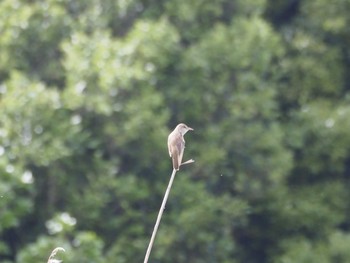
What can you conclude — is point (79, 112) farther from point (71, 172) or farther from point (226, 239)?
point (226, 239)

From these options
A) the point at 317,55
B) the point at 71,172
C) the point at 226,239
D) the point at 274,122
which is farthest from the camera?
the point at 317,55

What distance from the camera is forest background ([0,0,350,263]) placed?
28.0ft

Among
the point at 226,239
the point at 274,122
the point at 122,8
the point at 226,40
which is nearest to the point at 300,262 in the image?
the point at 226,239

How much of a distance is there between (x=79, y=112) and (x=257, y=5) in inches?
93.0

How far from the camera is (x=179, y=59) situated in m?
9.53

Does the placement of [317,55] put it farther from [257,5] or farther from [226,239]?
[226,239]

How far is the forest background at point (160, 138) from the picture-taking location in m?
8.53

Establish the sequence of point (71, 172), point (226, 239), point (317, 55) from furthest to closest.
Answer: point (317, 55) < point (226, 239) < point (71, 172)

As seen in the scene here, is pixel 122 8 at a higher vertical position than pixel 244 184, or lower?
higher

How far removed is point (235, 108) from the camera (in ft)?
32.0

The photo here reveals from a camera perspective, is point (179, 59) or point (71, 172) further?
point (179, 59)

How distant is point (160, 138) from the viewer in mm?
8914

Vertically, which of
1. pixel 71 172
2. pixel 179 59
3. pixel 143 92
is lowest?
pixel 71 172

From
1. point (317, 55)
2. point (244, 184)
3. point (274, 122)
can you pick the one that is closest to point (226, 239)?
point (244, 184)
